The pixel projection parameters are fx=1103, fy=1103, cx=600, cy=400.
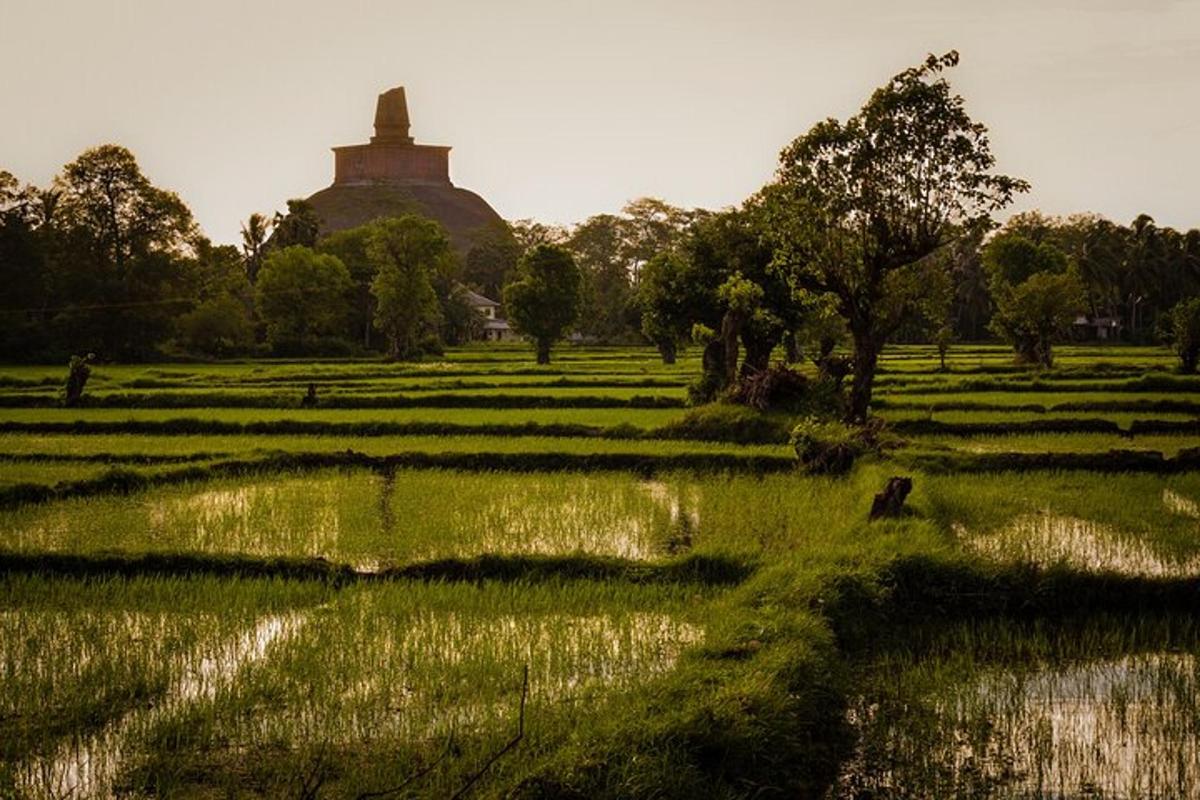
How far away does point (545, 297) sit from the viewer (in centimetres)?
4303

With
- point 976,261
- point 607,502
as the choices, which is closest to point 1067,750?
point 607,502

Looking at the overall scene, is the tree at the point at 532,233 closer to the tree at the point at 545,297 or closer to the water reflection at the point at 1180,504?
the tree at the point at 545,297

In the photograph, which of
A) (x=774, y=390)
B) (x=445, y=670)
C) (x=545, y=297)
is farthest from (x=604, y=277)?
(x=445, y=670)

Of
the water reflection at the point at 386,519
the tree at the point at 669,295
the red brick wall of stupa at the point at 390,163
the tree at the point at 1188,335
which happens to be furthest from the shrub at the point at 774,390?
the red brick wall of stupa at the point at 390,163

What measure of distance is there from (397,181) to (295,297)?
Result: 2111 inches

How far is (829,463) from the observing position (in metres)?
14.8

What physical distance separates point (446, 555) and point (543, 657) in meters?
3.07

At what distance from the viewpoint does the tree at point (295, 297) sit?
49250mm

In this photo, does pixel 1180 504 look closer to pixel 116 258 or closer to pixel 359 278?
pixel 116 258

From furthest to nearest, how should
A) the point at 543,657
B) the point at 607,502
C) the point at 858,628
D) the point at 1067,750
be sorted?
1. the point at 607,502
2. the point at 858,628
3. the point at 543,657
4. the point at 1067,750

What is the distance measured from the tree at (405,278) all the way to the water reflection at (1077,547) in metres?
36.5

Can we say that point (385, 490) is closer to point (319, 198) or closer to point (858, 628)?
point (858, 628)

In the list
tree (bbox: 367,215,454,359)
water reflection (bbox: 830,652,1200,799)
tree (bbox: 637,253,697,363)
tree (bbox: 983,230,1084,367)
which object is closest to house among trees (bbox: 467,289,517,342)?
tree (bbox: 367,215,454,359)

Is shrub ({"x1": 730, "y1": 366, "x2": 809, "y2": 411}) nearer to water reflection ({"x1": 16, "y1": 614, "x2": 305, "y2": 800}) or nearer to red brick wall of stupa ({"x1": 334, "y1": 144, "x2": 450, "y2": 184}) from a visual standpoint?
water reflection ({"x1": 16, "y1": 614, "x2": 305, "y2": 800})
